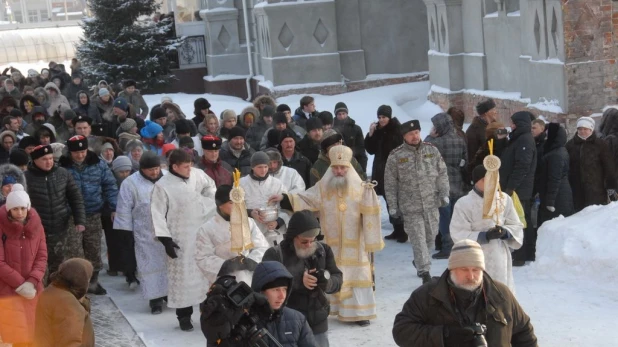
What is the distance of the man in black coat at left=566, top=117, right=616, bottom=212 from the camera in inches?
497

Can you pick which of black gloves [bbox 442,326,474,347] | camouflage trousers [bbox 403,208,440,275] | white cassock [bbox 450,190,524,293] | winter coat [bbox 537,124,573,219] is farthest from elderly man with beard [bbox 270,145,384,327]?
black gloves [bbox 442,326,474,347]

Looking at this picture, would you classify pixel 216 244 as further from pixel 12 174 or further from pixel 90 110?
pixel 90 110

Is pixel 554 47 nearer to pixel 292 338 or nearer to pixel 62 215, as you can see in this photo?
pixel 62 215

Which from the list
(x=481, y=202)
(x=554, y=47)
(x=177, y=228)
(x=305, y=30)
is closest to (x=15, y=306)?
(x=177, y=228)

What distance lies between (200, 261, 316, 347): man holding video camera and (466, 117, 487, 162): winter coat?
7890mm

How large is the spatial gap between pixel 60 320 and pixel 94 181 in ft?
17.1

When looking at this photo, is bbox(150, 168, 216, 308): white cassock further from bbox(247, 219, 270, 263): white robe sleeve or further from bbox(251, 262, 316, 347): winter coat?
bbox(251, 262, 316, 347): winter coat

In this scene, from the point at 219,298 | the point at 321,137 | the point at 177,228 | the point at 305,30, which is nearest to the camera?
the point at 219,298

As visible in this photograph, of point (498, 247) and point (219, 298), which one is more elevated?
point (219, 298)

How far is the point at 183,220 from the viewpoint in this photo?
11.2 m

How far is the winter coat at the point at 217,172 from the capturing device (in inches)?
472

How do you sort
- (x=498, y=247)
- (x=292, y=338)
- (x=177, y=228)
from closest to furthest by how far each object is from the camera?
1. (x=292, y=338)
2. (x=498, y=247)
3. (x=177, y=228)

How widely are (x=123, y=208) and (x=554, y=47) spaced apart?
311 inches

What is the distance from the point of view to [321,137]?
13.6 meters
